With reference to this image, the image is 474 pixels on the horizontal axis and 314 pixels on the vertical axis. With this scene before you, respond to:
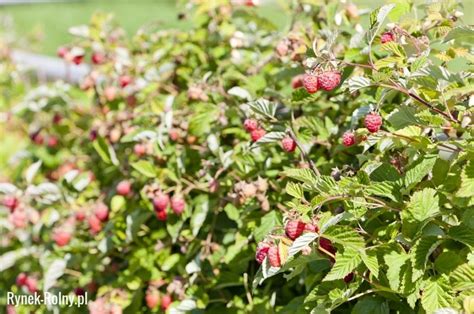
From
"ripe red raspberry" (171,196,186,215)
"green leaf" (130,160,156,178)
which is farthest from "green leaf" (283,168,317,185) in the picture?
"green leaf" (130,160,156,178)

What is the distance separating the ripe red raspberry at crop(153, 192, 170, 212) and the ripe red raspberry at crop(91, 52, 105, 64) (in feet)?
3.22

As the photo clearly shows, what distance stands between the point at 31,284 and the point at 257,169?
40.0 inches

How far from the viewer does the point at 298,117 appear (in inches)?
85.9

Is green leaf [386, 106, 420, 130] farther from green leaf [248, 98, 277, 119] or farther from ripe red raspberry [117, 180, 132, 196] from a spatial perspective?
ripe red raspberry [117, 180, 132, 196]

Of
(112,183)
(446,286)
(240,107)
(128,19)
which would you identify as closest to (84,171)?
(112,183)

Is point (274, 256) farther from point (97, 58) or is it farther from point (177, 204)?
point (97, 58)

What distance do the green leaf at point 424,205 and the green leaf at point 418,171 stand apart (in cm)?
2

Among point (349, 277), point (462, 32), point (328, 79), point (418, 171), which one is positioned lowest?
point (349, 277)

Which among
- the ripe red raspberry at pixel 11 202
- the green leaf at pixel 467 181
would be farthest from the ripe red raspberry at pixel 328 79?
the ripe red raspberry at pixel 11 202

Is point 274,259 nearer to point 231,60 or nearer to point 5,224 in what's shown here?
point 231,60

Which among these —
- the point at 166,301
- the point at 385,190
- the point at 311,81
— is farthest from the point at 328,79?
the point at 166,301

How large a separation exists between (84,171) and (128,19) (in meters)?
7.16

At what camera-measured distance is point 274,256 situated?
4.82 ft

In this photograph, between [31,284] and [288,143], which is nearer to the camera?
[288,143]
